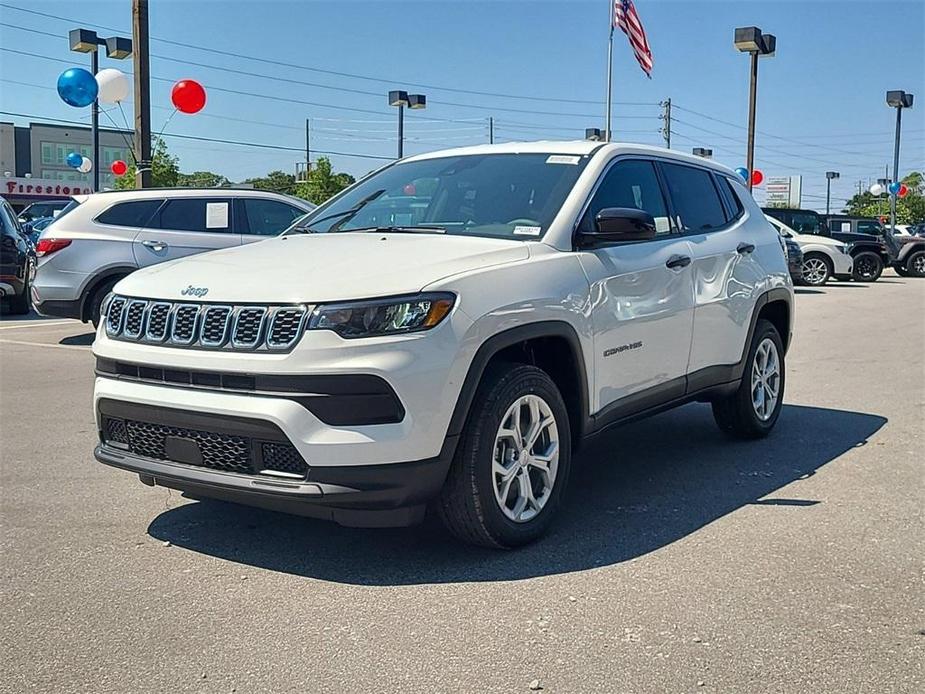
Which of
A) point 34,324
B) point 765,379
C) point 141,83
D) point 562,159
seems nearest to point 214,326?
point 562,159

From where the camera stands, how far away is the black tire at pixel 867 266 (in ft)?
84.3

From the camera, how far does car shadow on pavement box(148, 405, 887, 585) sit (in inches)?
163

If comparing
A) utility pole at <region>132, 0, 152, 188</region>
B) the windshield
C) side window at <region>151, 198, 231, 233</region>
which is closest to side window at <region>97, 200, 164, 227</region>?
side window at <region>151, 198, 231, 233</region>

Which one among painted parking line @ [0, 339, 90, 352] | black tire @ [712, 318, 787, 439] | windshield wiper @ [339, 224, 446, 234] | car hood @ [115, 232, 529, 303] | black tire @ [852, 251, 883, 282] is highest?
windshield wiper @ [339, 224, 446, 234]

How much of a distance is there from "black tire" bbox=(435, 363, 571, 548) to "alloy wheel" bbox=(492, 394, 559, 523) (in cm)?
4

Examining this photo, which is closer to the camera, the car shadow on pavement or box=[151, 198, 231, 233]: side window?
the car shadow on pavement

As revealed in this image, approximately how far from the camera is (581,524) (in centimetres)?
471

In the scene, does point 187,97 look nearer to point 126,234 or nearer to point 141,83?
point 141,83

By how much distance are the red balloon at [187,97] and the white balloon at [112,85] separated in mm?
3099

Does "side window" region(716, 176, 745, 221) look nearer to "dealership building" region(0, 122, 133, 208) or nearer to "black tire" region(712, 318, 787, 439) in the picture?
"black tire" region(712, 318, 787, 439)

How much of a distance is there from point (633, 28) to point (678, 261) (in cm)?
1720

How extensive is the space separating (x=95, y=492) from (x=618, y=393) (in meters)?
2.72

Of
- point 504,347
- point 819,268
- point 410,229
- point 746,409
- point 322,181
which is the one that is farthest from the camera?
point 322,181

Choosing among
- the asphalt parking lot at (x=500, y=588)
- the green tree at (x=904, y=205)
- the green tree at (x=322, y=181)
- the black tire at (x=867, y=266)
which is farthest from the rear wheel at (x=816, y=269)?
the green tree at (x=904, y=205)
